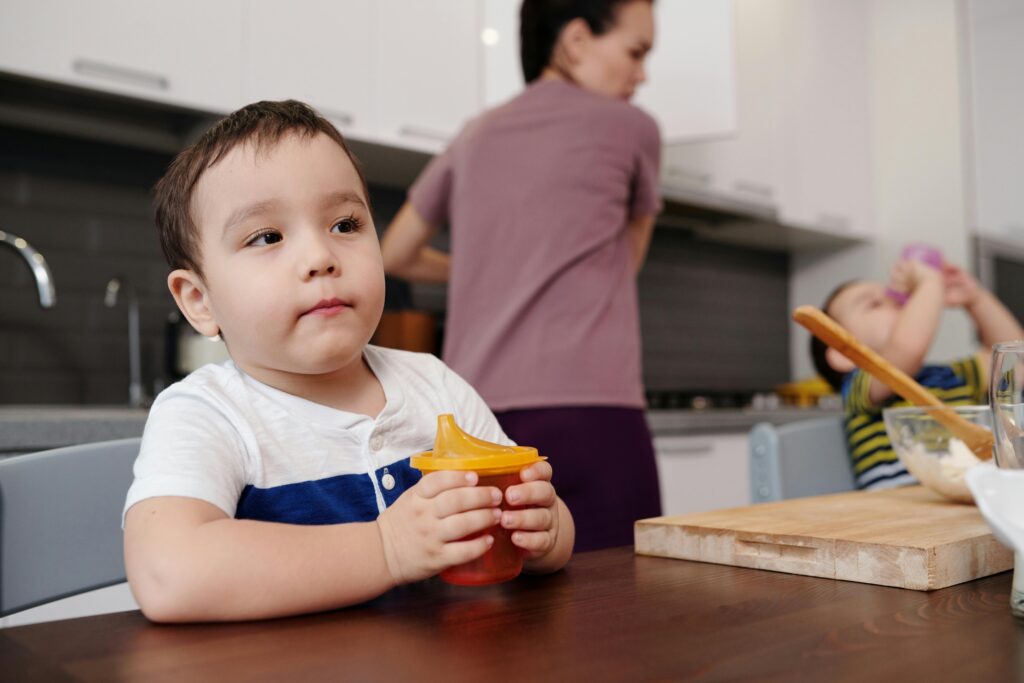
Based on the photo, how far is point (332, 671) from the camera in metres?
0.44

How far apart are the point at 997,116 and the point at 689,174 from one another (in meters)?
1.56

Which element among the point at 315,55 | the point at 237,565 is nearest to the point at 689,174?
the point at 315,55

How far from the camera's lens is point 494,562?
606mm

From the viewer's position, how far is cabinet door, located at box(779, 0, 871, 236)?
132 inches

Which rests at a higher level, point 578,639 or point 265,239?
point 265,239

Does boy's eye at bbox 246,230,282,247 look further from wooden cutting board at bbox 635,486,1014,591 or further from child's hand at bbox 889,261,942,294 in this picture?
child's hand at bbox 889,261,942,294

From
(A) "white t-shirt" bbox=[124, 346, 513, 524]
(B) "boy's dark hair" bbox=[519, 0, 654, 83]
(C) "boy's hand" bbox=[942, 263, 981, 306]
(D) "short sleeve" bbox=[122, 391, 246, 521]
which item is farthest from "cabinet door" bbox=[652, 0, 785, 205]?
(D) "short sleeve" bbox=[122, 391, 246, 521]

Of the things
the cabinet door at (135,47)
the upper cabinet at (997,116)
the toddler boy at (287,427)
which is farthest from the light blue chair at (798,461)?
the upper cabinet at (997,116)

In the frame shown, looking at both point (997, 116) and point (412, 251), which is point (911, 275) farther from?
point (997, 116)

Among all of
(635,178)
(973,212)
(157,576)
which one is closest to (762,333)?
(973,212)

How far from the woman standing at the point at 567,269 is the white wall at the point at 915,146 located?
2491 mm

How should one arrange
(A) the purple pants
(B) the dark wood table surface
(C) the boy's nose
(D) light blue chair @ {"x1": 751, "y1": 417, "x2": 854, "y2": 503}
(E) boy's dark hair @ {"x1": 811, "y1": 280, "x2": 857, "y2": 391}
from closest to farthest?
(B) the dark wood table surface
(C) the boy's nose
(D) light blue chair @ {"x1": 751, "y1": 417, "x2": 854, "y2": 503}
(A) the purple pants
(E) boy's dark hair @ {"x1": 811, "y1": 280, "x2": 857, "y2": 391}

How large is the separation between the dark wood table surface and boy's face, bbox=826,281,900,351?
1140 mm

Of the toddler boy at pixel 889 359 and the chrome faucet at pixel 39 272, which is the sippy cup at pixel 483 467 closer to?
the toddler boy at pixel 889 359
